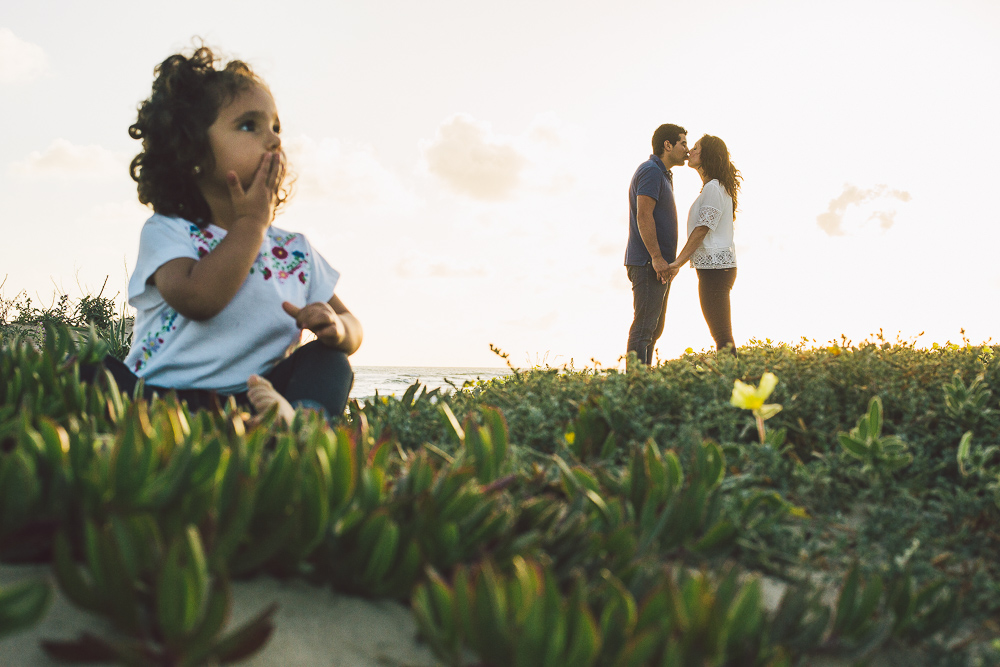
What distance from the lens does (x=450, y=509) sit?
158cm

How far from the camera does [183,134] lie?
3.03 meters

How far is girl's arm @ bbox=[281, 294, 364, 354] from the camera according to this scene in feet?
8.72

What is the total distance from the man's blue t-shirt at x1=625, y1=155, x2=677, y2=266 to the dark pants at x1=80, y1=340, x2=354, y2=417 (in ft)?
14.1

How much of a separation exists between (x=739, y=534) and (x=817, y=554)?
0.23 metres

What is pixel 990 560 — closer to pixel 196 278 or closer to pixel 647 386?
pixel 647 386

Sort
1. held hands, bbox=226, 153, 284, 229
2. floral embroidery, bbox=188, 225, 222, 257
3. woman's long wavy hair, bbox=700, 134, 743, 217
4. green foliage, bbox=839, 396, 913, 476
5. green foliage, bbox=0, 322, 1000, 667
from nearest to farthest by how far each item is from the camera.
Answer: green foliage, bbox=0, 322, 1000, 667 < green foliage, bbox=839, 396, 913, 476 < held hands, bbox=226, 153, 284, 229 < floral embroidery, bbox=188, 225, 222, 257 < woman's long wavy hair, bbox=700, 134, 743, 217

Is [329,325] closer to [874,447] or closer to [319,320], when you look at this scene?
[319,320]

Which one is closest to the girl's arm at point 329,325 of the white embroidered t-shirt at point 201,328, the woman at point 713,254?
the white embroidered t-shirt at point 201,328

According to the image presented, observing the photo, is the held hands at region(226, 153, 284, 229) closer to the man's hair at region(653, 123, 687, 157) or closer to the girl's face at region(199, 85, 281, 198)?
the girl's face at region(199, 85, 281, 198)

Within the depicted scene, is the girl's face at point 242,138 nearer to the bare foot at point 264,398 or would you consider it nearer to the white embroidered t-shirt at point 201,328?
the white embroidered t-shirt at point 201,328

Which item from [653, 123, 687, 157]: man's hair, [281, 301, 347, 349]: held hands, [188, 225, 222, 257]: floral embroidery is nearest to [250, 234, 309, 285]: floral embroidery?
[188, 225, 222, 257]: floral embroidery

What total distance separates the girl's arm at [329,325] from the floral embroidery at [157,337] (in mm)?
496

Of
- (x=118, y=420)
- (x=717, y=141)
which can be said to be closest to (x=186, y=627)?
(x=118, y=420)

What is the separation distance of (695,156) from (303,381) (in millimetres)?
5417
